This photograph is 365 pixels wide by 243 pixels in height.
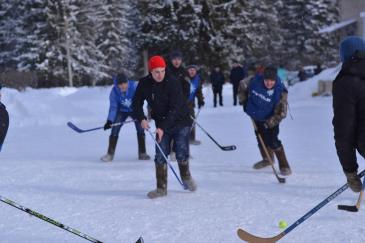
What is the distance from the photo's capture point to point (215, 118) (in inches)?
565

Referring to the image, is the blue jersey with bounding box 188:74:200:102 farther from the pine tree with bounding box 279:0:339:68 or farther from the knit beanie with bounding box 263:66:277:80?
the pine tree with bounding box 279:0:339:68

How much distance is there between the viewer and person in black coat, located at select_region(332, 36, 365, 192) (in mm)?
3383

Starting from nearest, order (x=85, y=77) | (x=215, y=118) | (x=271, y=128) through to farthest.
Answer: (x=271, y=128)
(x=215, y=118)
(x=85, y=77)

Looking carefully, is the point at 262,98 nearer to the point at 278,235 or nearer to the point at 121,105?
the point at 121,105

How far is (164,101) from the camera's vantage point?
18.6 feet

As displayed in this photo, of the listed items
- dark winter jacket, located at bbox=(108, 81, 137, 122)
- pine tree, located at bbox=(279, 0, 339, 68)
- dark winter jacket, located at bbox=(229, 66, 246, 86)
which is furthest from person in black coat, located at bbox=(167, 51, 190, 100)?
pine tree, located at bbox=(279, 0, 339, 68)

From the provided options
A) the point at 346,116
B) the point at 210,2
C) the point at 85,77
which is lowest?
the point at 85,77

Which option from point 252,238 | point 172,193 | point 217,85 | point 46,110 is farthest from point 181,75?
point 217,85

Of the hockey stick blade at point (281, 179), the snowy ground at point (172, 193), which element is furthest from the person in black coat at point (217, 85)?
the hockey stick blade at point (281, 179)

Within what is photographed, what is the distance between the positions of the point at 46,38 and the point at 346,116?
1327 inches

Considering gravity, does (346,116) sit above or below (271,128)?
above

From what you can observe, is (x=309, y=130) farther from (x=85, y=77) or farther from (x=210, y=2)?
(x=85, y=77)

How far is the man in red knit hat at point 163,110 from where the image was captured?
18.3 ft

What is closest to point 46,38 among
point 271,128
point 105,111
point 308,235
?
point 105,111
